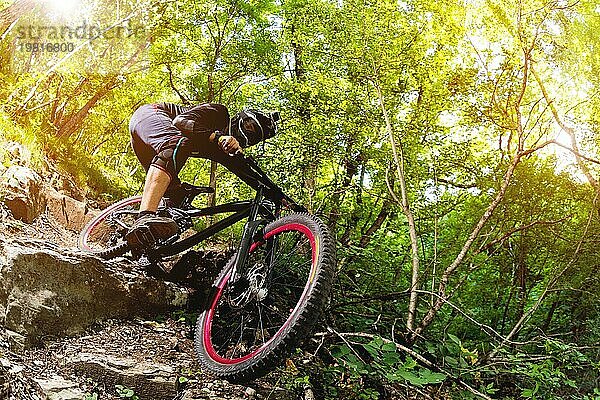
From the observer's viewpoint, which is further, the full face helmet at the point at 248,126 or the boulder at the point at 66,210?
the boulder at the point at 66,210

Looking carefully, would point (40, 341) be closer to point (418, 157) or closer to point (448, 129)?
point (418, 157)

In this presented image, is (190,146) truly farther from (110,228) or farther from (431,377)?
(431,377)

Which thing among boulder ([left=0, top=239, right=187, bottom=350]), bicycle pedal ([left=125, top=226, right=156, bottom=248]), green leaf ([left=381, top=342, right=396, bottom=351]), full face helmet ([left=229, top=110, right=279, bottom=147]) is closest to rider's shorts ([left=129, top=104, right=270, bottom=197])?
full face helmet ([left=229, top=110, right=279, bottom=147])

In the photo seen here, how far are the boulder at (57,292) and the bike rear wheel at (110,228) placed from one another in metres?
0.30

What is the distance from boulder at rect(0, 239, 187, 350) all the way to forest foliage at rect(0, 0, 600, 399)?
1.15 m

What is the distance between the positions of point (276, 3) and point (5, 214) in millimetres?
3225

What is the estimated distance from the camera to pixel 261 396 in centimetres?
204

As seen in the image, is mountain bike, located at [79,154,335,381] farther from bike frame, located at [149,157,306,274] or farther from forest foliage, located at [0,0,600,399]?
forest foliage, located at [0,0,600,399]

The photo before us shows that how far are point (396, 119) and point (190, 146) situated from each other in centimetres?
234

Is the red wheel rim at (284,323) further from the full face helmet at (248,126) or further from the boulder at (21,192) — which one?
the boulder at (21,192)

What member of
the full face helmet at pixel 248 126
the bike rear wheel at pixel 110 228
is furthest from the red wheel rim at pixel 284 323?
the bike rear wheel at pixel 110 228

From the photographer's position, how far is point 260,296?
2094mm

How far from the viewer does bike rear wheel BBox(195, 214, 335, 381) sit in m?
1.89

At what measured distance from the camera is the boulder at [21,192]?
3139mm
